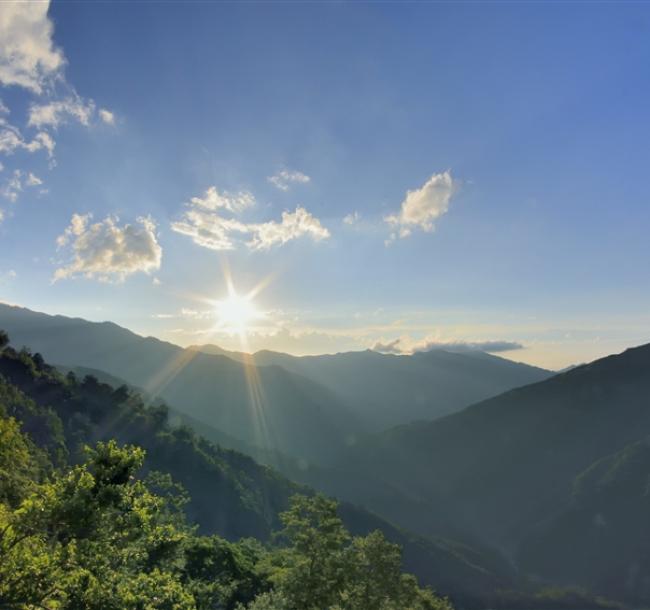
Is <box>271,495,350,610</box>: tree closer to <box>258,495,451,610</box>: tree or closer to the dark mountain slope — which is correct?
<box>258,495,451,610</box>: tree

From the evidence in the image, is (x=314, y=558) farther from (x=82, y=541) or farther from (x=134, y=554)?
(x=82, y=541)

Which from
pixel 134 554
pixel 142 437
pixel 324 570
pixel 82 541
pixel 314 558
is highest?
pixel 82 541

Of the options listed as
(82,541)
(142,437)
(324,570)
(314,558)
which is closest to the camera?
(82,541)

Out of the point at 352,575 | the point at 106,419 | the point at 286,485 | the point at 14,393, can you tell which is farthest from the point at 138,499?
A: the point at 286,485

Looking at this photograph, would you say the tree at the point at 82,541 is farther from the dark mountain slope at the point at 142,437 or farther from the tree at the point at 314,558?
the dark mountain slope at the point at 142,437

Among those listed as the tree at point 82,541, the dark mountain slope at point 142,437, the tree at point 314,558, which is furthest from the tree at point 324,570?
the dark mountain slope at point 142,437

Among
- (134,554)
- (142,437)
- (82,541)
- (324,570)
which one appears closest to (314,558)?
(324,570)

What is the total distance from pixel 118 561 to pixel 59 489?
3.63 m

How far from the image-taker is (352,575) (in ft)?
99.1

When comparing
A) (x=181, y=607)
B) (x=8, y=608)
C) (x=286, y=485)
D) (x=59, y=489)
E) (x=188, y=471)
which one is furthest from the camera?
(x=286, y=485)

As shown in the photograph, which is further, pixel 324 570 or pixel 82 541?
pixel 324 570

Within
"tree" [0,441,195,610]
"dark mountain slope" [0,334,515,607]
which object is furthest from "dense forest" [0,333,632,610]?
"dark mountain slope" [0,334,515,607]

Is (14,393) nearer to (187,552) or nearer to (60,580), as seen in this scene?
(187,552)

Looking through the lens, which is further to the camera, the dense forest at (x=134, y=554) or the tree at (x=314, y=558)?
the tree at (x=314, y=558)
